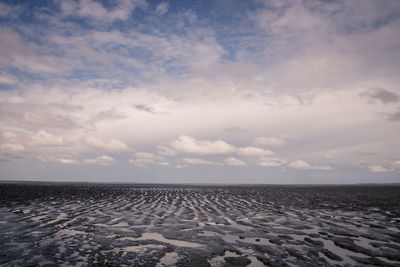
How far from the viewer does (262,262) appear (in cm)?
788

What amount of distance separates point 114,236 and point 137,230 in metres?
1.52

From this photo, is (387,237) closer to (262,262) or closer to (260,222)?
(260,222)

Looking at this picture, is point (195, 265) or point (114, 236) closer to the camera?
point (195, 265)

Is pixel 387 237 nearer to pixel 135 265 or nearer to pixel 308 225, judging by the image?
pixel 308 225

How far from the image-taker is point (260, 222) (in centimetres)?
1505

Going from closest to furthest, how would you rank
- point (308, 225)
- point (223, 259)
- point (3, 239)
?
1. point (223, 259)
2. point (3, 239)
3. point (308, 225)

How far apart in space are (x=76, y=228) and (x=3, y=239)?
307 cm

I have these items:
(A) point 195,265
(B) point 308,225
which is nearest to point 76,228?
(A) point 195,265

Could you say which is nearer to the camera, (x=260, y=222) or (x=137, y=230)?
(x=137, y=230)

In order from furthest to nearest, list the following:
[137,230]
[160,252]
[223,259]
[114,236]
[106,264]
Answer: [137,230] < [114,236] < [160,252] < [223,259] < [106,264]

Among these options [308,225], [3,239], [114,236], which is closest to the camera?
[3,239]

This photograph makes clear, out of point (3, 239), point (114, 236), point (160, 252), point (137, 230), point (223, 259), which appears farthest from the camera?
point (137, 230)

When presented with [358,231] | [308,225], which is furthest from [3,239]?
[358,231]

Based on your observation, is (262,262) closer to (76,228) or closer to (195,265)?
(195,265)
